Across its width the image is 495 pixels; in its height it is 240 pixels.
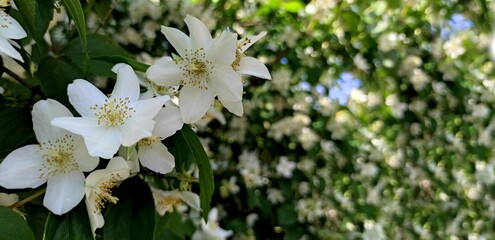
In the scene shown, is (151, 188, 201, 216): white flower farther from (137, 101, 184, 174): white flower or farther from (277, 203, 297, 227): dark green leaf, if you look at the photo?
(277, 203, 297, 227): dark green leaf

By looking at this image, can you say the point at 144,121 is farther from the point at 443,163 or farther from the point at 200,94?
the point at 443,163

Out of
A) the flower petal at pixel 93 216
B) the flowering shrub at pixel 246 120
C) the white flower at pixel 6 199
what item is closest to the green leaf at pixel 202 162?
the flowering shrub at pixel 246 120

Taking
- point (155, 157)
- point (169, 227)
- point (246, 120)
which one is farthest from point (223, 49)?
point (246, 120)

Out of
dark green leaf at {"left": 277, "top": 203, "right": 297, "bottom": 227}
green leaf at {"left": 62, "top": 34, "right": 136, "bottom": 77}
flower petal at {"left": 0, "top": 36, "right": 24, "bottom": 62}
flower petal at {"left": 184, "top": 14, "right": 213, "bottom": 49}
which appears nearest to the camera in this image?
flower petal at {"left": 0, "top": 36, "right": 24, "bottom": 62}

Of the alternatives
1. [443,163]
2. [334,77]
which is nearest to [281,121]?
[334,77]

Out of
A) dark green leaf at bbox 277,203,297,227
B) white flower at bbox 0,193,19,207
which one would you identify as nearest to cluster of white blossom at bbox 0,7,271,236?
white flower at bbox 0,193,19,207

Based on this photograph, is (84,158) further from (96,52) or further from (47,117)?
(96,52)

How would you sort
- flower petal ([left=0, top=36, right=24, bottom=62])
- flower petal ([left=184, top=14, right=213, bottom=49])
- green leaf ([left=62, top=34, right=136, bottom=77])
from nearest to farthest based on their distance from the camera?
1. flower petal ([left=0, top=36, right=24, bottom=62])
2. flower petal ([left=184, top=14, right=213, bottom=49])
3. green leaf ([left=62, top=34, right=136, bottom=77])
